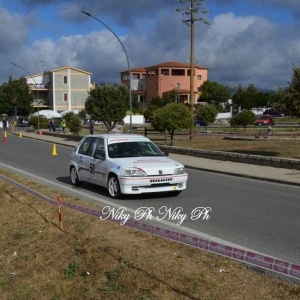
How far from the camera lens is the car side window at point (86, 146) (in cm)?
1370

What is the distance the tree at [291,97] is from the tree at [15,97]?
68.1 metres

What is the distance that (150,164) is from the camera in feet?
38.1

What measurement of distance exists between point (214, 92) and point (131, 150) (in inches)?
4003

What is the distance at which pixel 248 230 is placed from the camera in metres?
8.52

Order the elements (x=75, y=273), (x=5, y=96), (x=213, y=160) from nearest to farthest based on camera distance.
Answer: (x=75, y=273), (x=213, y=160), (x=5, y=96)

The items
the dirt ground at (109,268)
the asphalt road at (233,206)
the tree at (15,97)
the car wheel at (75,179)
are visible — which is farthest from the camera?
the tree at (15,97)

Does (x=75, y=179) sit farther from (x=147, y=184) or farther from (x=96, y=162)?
(x=147, y=184)

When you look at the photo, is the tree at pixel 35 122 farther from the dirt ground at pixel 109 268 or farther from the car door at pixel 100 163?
the dirt ground at pixel 109 268

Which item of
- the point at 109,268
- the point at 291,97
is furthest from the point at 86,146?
the point at 291,97

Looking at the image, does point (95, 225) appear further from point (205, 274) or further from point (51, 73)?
point (51, 73)

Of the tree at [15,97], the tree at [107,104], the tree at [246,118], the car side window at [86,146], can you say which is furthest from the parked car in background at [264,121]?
the car side window at [86,146]

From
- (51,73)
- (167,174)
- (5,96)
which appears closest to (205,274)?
(167,174)

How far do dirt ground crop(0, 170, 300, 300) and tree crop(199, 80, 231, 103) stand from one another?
104953 mm

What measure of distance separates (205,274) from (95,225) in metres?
3.11
